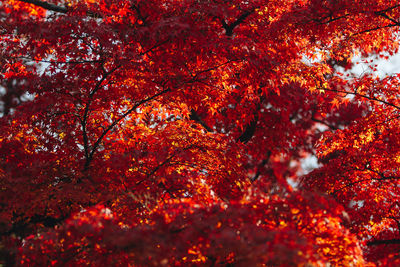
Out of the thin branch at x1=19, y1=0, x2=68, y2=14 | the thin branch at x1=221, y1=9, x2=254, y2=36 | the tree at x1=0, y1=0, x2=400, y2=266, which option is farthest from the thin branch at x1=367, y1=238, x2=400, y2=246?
the thin branch at x1=19, y1=0, x2=68, y2=14

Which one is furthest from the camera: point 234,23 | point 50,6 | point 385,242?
point 234,23

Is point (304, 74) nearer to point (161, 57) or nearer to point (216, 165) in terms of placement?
point (216, 165)

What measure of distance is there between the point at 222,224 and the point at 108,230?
126 centimetres

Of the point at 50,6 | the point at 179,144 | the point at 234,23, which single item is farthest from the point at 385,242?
the point at 50,6

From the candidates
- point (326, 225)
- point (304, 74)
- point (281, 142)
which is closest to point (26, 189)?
point (326, 225)

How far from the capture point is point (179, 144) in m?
6.37

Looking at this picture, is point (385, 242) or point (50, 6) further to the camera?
point (50, 6)

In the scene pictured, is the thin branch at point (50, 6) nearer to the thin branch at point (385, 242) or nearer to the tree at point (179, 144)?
the tree at point (179, 144)

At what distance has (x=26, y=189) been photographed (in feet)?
14.1

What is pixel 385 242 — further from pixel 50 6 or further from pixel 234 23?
pixel 50 6

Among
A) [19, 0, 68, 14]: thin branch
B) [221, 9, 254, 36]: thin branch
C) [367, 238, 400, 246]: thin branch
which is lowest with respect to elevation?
[367, 238, 400, 246]: thin branch

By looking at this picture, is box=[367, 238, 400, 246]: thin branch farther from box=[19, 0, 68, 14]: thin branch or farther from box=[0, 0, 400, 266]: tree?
box=[19, 0, 68, 14]: thin branch

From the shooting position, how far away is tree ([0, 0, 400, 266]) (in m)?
3.57

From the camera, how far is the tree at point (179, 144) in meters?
3.57
